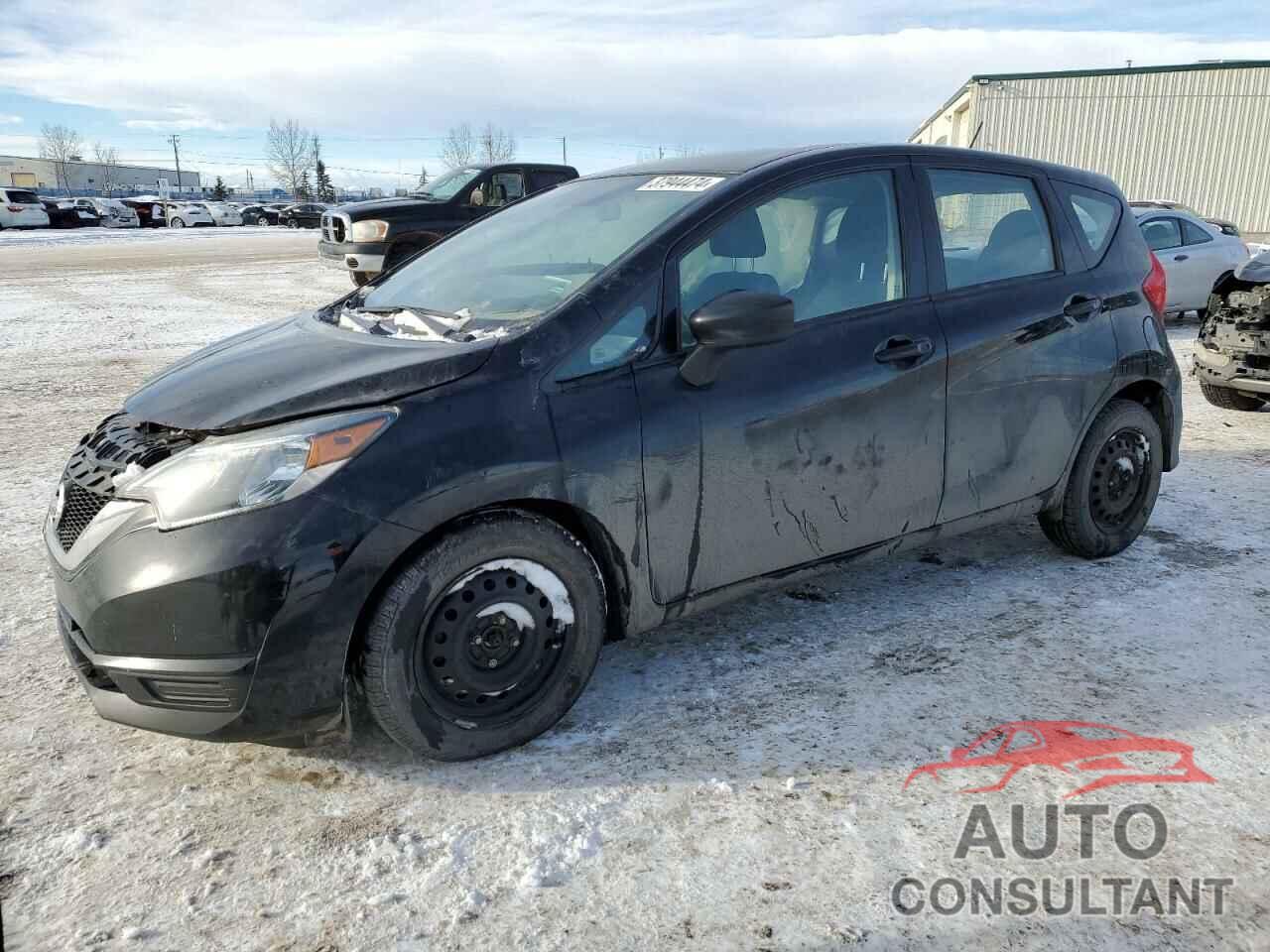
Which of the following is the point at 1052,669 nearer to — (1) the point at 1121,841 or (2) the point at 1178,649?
(2) the point at 1178,649

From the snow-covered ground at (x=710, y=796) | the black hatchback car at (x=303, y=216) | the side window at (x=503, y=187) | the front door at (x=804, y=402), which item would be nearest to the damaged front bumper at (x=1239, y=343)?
the snow-covered ground at (x=710, y=796)

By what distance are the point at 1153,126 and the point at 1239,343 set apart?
27571 millimetres

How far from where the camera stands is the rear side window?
429cm

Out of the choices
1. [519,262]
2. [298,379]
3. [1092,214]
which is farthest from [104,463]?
[1092,214]

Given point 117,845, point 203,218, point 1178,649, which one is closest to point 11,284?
point 117,845

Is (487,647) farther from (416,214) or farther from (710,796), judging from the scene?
(416,214)

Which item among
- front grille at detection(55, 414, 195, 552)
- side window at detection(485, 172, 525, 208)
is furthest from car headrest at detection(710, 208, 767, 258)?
side window at detection(485, 172, 525, 208)

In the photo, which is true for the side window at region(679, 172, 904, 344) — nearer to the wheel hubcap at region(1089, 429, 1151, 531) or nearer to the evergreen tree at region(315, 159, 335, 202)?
the wheel hubcap at region(1089, 429, 1151, 531)

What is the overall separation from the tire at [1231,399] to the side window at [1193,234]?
Answer: 425cm

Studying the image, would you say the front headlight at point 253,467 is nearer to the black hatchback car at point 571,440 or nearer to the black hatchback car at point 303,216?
the black hatchback car at point 571,440

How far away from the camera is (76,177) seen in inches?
4710

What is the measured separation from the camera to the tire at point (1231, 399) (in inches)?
303

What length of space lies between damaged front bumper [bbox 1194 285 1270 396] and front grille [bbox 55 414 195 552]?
7.10 m

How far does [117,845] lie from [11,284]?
17119mm
